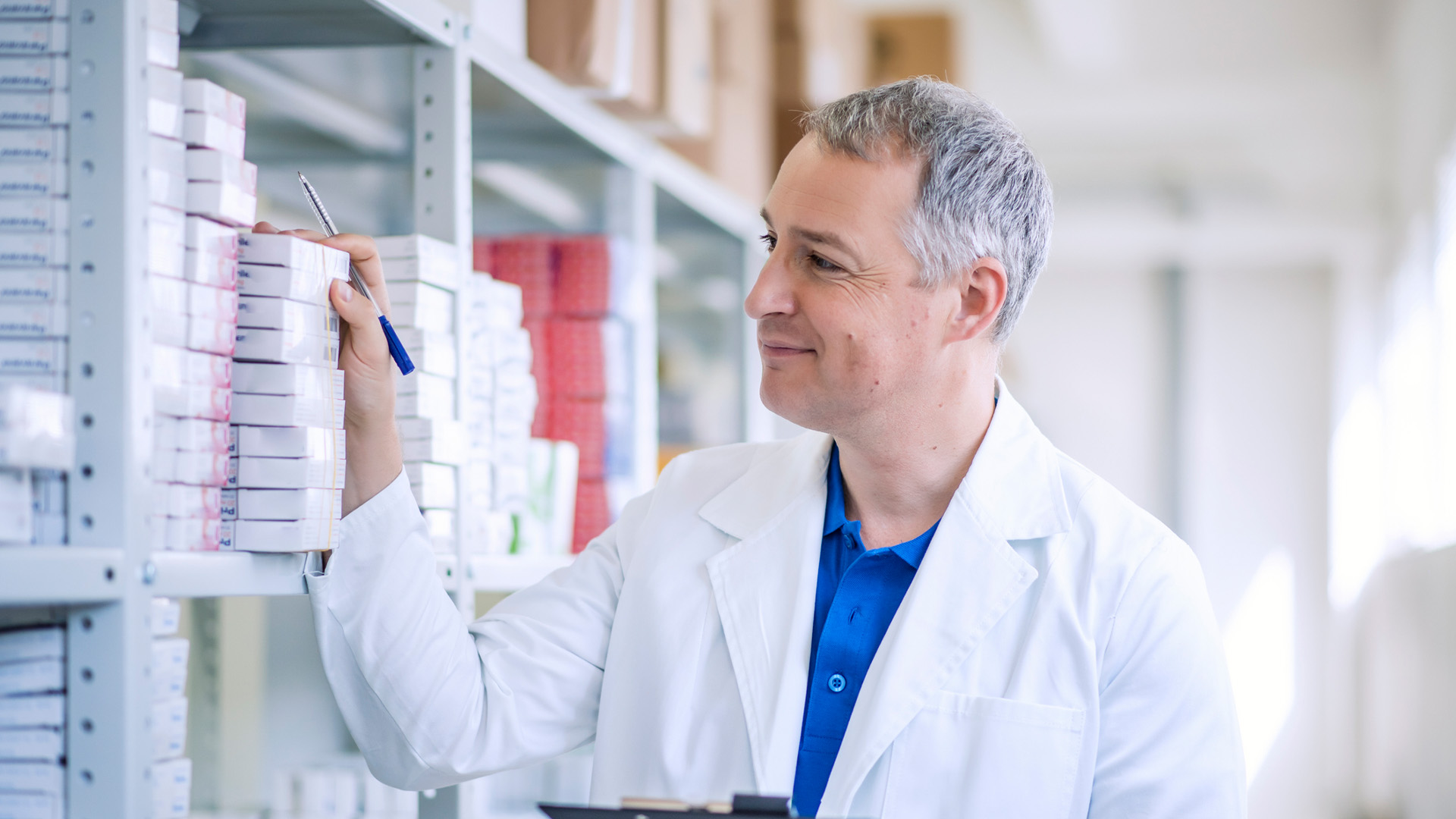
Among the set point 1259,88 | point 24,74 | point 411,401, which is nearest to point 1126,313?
point 1259,88

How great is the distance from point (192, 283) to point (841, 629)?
834mm

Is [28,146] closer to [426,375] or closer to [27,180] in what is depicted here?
[27,180]

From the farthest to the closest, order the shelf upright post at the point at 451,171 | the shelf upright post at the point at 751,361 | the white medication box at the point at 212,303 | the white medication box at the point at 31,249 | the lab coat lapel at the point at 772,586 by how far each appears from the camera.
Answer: the shelf upright post at the point at 751,361 → the shelf upright post at the point at 451,171 → the lab coat lapel at the point at 772,586 → the white medication box at the point at 212,303 → the white medication box at the point at 31,249

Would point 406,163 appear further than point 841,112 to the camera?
Yes

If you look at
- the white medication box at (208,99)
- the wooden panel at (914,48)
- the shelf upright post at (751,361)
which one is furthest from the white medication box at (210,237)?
the wooden panel at (914,48)

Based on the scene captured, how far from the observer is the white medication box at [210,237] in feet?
3.92

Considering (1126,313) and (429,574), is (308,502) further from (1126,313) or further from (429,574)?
(1126,313)

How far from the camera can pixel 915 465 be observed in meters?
1.64

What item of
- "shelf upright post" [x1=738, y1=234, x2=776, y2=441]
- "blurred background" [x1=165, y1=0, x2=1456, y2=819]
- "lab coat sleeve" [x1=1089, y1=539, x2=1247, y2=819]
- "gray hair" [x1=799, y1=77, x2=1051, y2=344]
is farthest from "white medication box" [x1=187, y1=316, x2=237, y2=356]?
"shelf upright post" [x1=738, y1=234, x2=776, y2=441]

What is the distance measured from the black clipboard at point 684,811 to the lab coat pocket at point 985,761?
35cm

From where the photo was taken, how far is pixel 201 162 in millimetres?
1205

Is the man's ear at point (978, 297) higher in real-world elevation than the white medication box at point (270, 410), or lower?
higher

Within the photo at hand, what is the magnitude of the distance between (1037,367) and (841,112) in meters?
6.38

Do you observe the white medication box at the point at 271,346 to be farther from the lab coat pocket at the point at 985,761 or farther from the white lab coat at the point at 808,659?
the lab coat pocket at the point at 985,761
